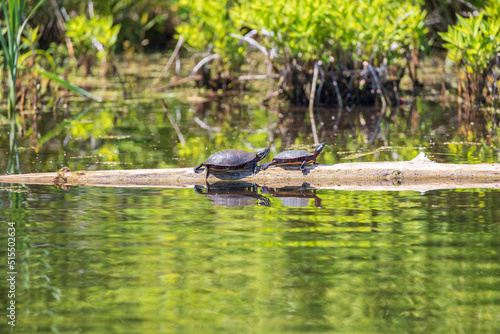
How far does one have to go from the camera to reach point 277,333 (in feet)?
12.1

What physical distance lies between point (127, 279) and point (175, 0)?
58.0 feet

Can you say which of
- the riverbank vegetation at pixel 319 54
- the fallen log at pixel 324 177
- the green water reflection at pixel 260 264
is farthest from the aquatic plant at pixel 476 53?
the green water reflection at pixel 260 264

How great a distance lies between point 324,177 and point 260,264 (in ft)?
8.24

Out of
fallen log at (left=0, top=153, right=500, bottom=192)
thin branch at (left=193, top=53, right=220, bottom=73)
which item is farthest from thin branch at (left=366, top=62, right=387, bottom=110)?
fallen log at (left=0, top=153, right=500, bottom=192)

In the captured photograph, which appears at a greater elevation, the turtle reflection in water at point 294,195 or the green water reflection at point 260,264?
the turtle reflection in water at point 294,195

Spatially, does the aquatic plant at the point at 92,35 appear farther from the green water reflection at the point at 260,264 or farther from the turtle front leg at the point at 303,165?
the green water reflection at the point at 260,264

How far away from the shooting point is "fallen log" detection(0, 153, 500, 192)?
23.1 ft

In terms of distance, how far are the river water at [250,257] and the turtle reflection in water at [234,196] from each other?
2 centimetres

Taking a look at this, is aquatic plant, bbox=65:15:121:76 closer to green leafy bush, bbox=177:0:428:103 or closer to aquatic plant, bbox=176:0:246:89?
aquatic plant, bbox=176:0:246:89

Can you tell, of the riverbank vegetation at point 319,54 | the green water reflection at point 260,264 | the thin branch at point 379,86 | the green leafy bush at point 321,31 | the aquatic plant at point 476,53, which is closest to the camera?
the green water reflection at point 260,264

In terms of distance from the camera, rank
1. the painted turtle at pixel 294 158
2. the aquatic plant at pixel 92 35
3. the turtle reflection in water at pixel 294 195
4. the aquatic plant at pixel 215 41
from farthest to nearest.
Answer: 1. the aquatic plant at pixel 92 35
2. the aquatic plant at pixel 215 41
3. the painted turtle at pixel 294 158
4. the turtle reflection in water at pixel 294 195

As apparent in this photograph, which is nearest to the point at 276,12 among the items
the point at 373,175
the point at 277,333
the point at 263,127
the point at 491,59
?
the point at 263,127

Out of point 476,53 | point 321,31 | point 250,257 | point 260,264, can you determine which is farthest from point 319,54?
point 260,264

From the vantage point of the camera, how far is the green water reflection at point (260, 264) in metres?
3.91
